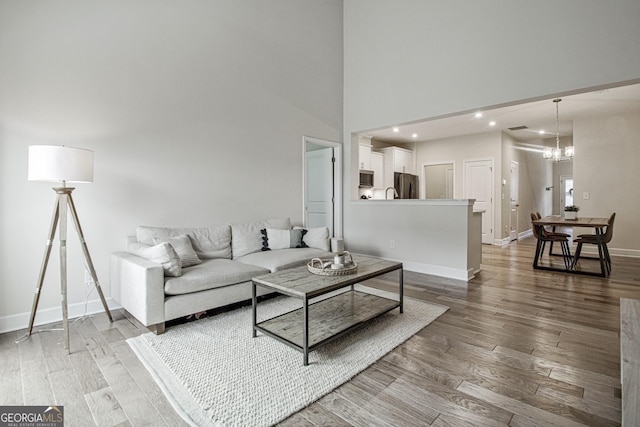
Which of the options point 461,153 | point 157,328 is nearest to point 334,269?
point 157,328

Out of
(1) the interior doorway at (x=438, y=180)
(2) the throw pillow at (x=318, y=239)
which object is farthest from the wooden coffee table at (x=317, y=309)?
(1) the interior doorway at (x=438, y=180)

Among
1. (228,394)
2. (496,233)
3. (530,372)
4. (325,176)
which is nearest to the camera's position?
(228,394)

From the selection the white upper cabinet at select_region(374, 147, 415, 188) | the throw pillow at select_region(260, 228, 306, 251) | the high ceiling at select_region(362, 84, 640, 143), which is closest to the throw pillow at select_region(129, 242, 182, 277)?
the throw pillow at select_region(260, 228, 306, 251)

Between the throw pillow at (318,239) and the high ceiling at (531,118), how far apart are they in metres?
2.21

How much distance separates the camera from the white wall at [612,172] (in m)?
5.91

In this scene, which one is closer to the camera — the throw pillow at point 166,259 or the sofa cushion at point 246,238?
the throw pillow at point 166,259

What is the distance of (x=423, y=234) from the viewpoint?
15.5 feet

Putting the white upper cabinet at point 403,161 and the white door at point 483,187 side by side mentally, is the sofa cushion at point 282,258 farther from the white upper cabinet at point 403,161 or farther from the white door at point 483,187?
the white door at point 483,187

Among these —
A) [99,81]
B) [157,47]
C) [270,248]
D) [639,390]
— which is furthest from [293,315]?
[157,47]

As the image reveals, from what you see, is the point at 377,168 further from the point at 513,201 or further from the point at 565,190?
Answer: the point at 565,190

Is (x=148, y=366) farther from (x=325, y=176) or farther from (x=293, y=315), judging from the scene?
(x=325, y=176)

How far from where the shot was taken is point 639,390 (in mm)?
1182

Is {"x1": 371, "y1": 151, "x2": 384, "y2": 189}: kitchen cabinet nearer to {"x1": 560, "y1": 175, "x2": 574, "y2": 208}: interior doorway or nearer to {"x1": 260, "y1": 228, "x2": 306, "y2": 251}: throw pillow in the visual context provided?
{"x1": 260, "y1": 228, "x2": 306, "y2": 251}: throw pillow

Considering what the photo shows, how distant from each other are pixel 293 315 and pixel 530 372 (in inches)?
67.6
